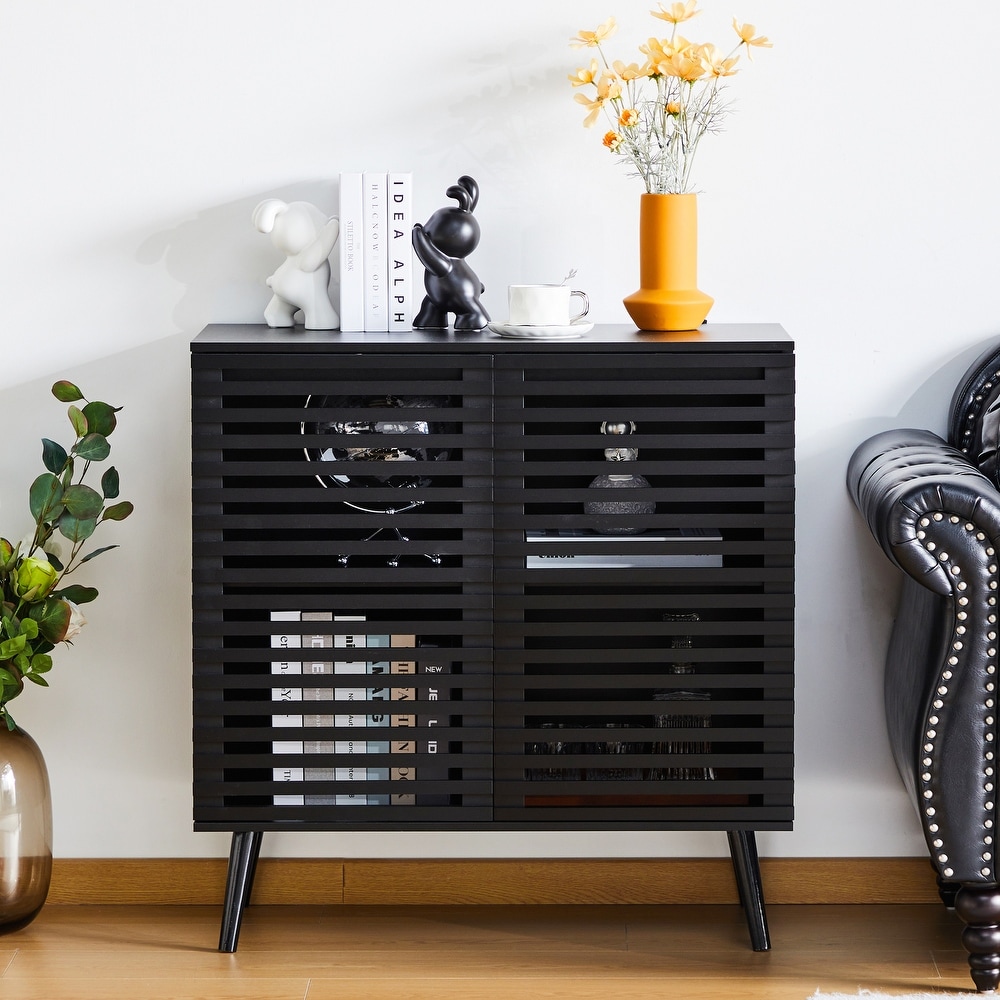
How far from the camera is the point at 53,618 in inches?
78.0

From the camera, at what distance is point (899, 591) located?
7.18 feet

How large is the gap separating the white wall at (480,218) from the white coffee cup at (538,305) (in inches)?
9.0

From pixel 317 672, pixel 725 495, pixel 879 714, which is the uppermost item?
pixel 725 495

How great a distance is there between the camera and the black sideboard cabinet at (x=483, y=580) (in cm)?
186

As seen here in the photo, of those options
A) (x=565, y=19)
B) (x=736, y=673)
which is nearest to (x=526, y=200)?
(x=565, y=19)

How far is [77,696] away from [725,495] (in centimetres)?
128

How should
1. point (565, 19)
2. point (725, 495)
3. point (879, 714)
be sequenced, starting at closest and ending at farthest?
point (725, 495), point (565, 19), point (879, 714)

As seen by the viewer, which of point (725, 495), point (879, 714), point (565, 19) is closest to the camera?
point (725, 495)

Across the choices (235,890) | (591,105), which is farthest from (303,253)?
(235,890)

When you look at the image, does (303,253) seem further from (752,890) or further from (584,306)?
(752,890)

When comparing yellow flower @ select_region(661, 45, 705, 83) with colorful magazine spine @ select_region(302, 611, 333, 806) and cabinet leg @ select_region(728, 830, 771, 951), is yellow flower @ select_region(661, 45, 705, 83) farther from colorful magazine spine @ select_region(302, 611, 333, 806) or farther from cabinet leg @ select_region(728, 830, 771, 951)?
cabinet leg @ select_region(728, 830, 771, 951)

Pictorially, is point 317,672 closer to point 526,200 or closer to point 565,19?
point 526,200

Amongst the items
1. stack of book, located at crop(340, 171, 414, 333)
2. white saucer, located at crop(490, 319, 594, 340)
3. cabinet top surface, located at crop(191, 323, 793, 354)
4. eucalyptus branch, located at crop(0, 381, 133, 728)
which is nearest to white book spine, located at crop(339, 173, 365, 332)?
stack of book, located at crop(340, 171, 414, 333)

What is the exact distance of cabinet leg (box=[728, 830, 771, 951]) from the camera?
2016 millimetres
